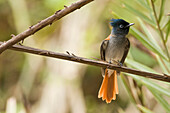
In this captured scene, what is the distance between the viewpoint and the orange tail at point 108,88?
5.78 feet

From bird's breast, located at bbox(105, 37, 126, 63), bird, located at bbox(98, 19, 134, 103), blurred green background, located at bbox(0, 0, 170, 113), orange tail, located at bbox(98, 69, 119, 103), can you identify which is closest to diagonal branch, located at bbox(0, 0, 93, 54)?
orange tail, located at bbox(98, 69, 119, 103)

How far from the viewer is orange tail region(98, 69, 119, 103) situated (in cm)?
176

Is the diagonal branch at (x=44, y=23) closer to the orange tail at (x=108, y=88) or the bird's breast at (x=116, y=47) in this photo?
the orange tail at (x=108, y=88)

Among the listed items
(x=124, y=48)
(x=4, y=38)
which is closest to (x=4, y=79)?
(x=4, y=38)

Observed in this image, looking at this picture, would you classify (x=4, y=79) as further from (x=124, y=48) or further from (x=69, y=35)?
(x=124, y=48)

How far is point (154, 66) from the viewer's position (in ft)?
9.46

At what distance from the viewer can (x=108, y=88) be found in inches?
77.0

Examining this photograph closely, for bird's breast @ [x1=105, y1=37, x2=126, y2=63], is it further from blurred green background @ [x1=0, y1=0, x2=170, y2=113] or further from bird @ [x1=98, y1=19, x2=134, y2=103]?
blurred green background @ [x1=0, y1=0, x2=170, y2=113]

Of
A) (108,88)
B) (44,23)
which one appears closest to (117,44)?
(108,88)

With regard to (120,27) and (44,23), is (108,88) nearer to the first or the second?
(120,27)

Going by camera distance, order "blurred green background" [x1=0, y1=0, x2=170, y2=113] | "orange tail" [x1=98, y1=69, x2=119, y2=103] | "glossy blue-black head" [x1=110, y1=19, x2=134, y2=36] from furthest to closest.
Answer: "blurred green background" [x1=0, y1=0, x2=170, y2=113]
"glossy blue-black head" [x1=110, y1=19, x2=134, y2=36]
"orange tail" [x1=98, y1=69, x2=119, y2=103]

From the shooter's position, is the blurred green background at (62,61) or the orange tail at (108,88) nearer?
the orange tail at (108,88)

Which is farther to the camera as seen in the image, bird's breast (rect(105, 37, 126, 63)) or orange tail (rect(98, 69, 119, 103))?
bird's breast (rect(105, 37, 126, 63))

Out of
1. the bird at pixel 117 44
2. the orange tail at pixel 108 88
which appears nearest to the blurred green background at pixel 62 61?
the bird at pixel 117 44
